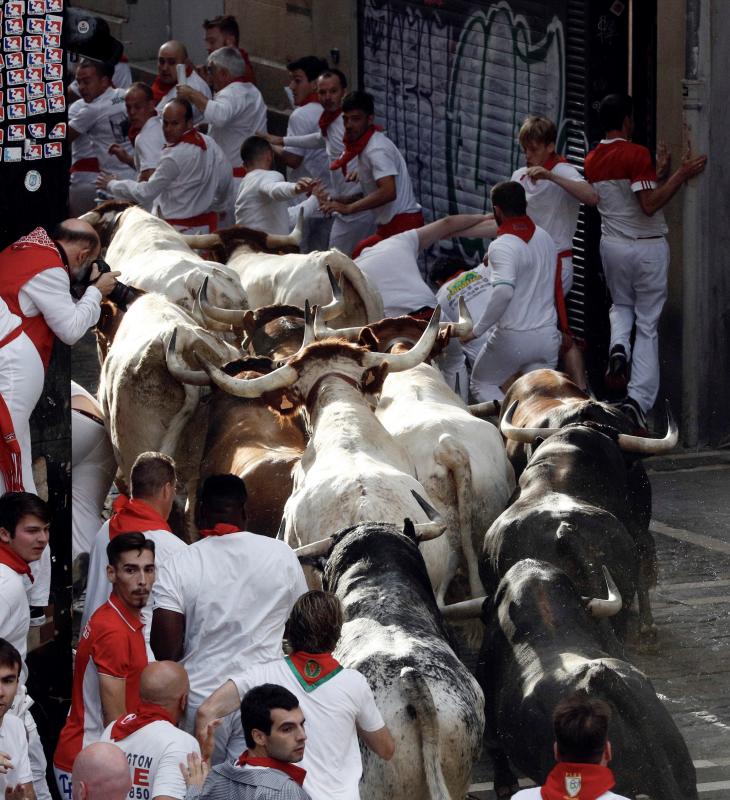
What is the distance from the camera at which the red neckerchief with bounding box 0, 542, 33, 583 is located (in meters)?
6.22

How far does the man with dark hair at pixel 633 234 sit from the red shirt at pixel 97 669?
743 centimetres

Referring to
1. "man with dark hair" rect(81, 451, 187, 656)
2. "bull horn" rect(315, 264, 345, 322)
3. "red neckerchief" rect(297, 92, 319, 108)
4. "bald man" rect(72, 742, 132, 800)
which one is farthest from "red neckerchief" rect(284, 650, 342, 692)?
"red neckerchief" rect(297, 92, 319, 108)

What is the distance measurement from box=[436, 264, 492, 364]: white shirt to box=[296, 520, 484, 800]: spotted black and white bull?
15.8ft

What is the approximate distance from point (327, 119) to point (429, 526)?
8279 mm

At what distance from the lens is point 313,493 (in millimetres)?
7867

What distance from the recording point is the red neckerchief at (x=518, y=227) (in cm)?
1141

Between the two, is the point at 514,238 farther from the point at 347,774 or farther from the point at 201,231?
the point at 347,774

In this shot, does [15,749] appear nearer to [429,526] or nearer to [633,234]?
[429,526]

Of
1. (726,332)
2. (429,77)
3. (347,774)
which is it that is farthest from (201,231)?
(347,774)

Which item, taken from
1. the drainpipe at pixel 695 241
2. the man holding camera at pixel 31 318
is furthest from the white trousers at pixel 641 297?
the man holding camera at pixel 31 318

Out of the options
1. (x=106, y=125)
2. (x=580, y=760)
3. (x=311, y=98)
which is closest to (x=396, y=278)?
(x=311, y=98)

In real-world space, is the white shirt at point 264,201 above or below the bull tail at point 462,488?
above

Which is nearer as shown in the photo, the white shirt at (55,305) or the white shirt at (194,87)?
the white shirt at (55,305)

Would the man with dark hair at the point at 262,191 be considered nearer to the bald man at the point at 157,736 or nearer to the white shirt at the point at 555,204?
the white shirt at the point at 555,204
